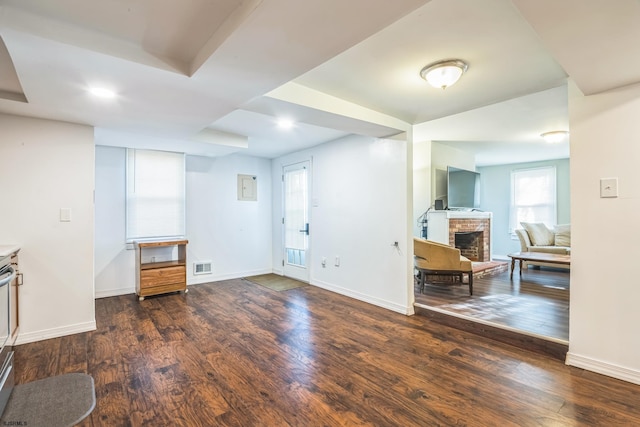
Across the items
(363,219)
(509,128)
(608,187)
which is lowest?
(363,219)

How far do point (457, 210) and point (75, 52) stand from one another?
5.50m

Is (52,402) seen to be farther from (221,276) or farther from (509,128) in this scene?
(509,128)

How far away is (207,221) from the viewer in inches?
206

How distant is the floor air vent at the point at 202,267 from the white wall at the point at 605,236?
485 cm

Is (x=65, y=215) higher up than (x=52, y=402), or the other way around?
(x=65, y=215)

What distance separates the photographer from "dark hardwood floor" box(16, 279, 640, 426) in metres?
1.76

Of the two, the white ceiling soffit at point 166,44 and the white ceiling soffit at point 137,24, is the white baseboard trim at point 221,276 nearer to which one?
the white ceiling soffit at point 166,44

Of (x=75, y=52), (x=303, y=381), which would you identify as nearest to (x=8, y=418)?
(x=303, y=381)

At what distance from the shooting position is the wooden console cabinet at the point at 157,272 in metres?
4.15

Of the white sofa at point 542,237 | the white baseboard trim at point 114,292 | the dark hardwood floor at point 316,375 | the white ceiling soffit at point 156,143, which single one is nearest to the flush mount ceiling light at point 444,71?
the dark hardwood floor at point 316,375

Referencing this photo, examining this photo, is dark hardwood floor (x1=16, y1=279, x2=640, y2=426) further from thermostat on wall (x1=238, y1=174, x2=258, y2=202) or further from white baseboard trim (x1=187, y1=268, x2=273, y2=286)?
thermostat on wall (x1=238, y1=174, x2=258, y2=202)

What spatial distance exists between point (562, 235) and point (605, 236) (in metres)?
4.60

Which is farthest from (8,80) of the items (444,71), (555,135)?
(555,135)

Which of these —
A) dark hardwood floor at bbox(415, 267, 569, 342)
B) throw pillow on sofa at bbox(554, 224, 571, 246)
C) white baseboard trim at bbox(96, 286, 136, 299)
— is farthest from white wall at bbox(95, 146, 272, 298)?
throw pillow on sofa at bbox(554, 224, 571, 246)
